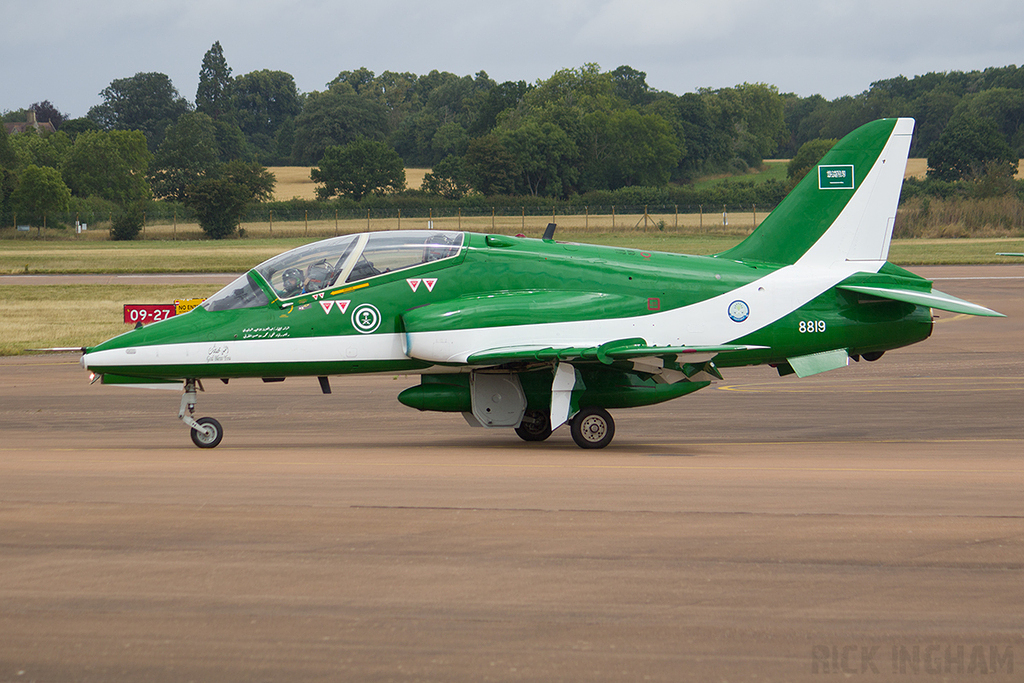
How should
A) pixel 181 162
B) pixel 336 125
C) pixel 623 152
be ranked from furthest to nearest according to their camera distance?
pixel 336 125 < pixel 181 162 < pixel 623 152

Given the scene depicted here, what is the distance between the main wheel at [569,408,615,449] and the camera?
42.6 feet

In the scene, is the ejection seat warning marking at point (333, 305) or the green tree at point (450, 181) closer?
the ejection seat warning marking at point (333, 305)

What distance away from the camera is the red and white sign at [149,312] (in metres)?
14.0

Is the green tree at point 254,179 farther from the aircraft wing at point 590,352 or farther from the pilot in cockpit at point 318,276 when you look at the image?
the aircraft wing at point 590,352

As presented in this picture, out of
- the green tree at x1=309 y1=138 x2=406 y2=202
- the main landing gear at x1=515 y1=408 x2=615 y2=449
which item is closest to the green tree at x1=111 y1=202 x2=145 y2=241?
the green tree at x1=309 y1=138 x2=406 y2=202

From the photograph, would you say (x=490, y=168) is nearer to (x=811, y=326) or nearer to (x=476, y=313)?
(x=811, y=326)

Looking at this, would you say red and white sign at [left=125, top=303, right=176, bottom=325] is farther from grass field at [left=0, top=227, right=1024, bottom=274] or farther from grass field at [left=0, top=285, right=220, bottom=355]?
grass field at [left=0, top=227, right=1024, bottom=274]

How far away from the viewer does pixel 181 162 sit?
13350cm

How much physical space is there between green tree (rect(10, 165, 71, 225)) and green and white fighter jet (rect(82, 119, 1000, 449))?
89.2 m

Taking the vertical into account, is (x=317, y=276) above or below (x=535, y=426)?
above

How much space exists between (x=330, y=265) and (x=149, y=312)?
316cm

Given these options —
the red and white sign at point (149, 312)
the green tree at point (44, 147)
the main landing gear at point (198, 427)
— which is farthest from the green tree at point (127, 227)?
the main landing gear at point (198, 427)

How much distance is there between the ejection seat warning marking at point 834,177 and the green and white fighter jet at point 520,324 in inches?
49.8

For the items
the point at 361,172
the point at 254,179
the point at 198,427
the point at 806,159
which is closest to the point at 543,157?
the point at 361,172
